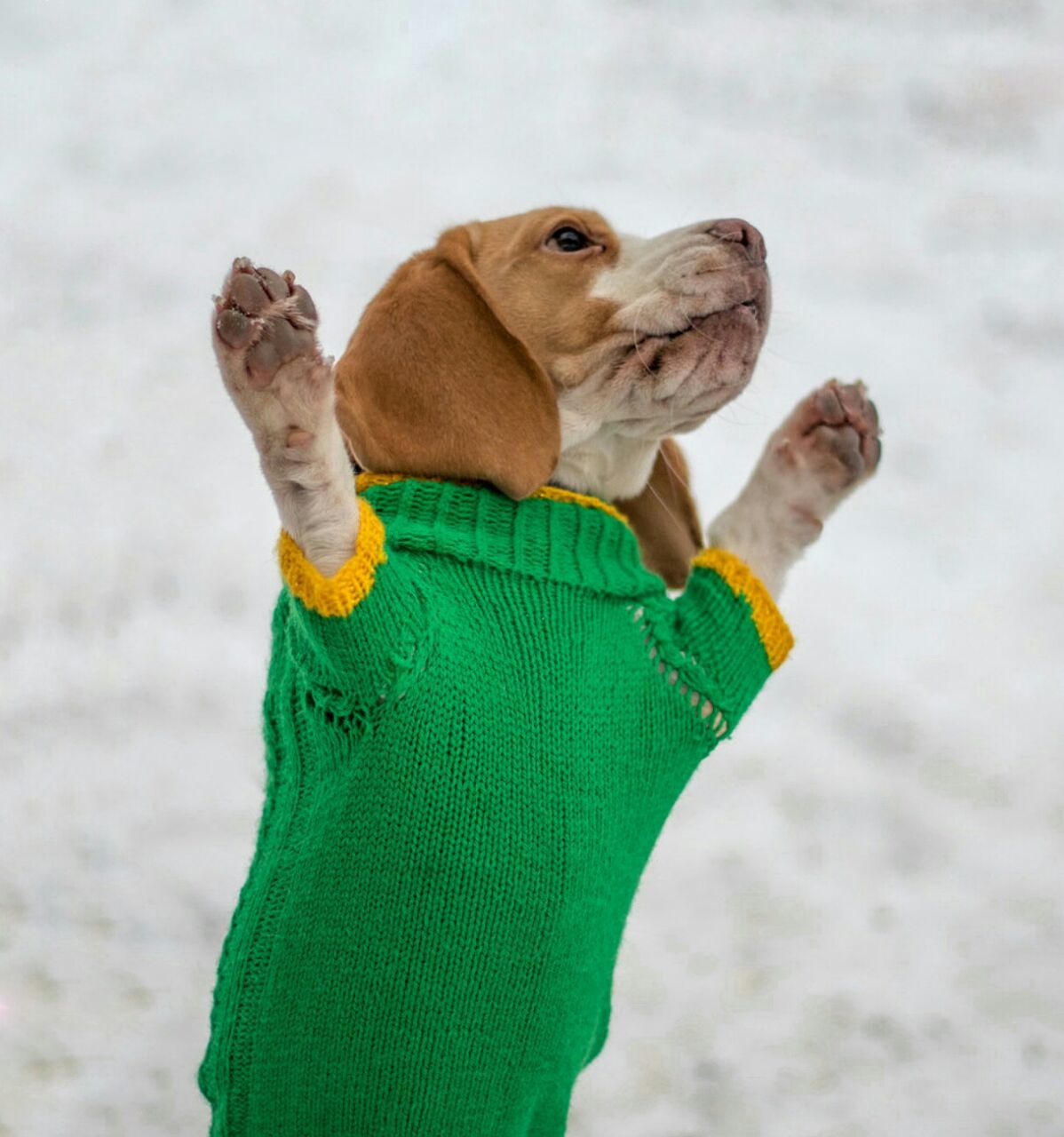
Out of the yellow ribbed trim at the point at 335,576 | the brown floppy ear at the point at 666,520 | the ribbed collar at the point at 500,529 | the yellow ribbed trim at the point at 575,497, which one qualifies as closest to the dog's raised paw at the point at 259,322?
the yellow ribbed trim at the point at 335,576

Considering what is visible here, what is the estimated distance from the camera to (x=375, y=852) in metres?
1.44

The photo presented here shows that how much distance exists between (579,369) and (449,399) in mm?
154

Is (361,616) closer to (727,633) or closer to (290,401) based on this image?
(290,401)

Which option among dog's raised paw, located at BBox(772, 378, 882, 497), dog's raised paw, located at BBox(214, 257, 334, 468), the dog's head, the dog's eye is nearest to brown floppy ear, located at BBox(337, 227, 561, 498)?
the dog's head

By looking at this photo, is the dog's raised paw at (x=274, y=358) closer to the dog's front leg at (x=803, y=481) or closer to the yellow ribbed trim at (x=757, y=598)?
the yellow ribbed trim at (x=757, y=598)

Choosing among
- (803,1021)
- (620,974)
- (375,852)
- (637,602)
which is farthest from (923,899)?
(375,852)

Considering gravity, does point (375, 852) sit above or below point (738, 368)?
below

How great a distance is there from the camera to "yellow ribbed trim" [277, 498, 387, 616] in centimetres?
135

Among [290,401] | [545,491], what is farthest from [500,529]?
[290,401]

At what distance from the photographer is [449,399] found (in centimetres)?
157

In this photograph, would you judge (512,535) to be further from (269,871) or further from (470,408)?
(269,871)

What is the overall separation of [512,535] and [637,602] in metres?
0.15

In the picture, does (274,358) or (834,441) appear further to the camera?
(834,441)

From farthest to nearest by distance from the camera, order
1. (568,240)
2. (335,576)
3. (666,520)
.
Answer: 1. (666,520)
2. (568,240)
3. (335,576)
